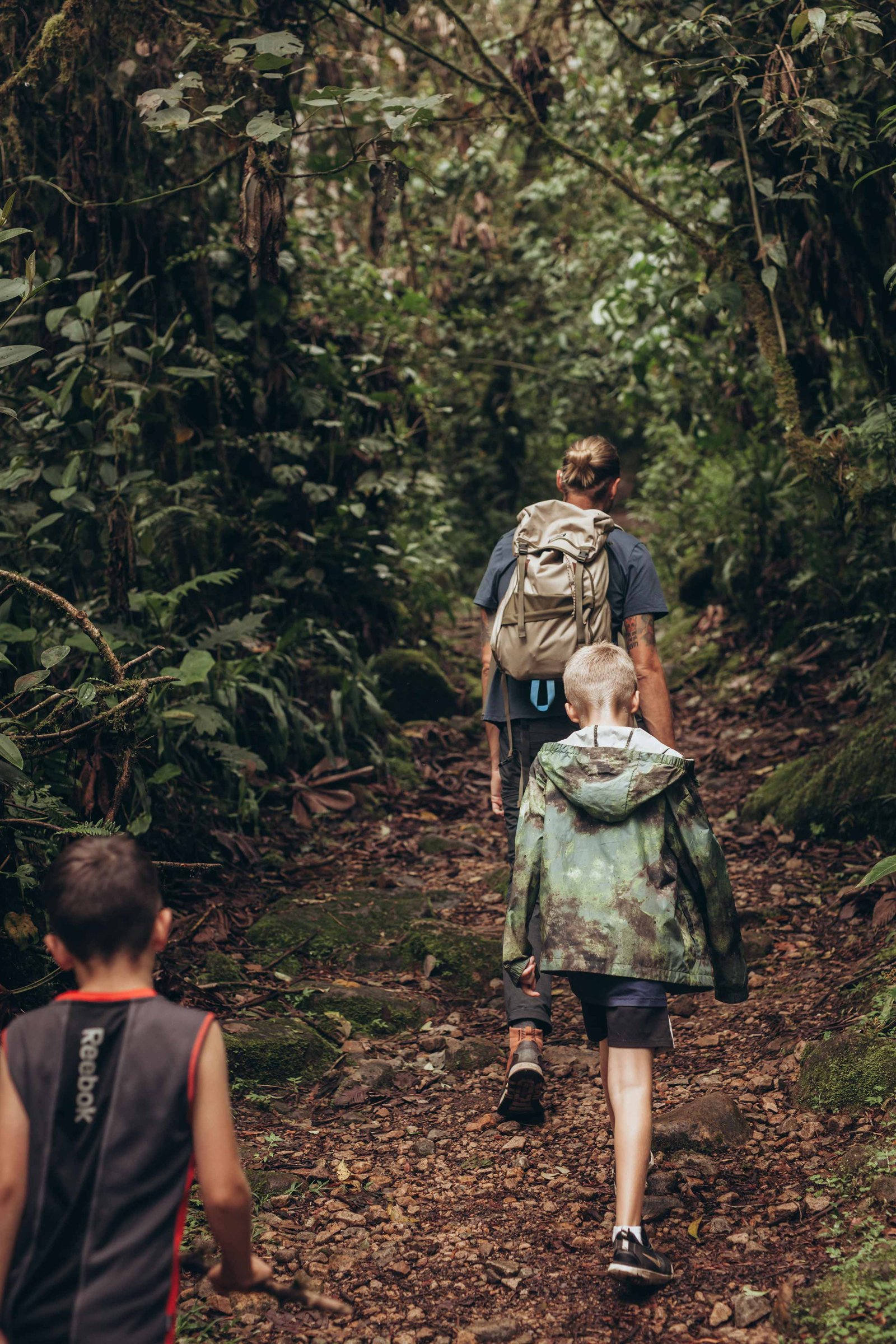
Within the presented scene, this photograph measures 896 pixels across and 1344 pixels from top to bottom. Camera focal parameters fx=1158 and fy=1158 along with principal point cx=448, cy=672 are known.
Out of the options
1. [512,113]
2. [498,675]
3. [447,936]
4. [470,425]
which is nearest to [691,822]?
[498,675]

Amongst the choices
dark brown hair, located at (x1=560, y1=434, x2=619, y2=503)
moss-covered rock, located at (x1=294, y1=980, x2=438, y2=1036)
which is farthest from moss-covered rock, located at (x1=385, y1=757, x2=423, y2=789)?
dark brown hair, located at (x1=560, y1=434, x2=619, y2=503)

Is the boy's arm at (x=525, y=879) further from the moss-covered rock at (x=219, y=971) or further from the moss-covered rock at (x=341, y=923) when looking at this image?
the moss-covered rock at (x=341, y=923)

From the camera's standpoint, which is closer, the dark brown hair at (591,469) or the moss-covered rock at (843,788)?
the dark brown hair at (591,469)

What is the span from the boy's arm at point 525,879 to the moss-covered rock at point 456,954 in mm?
1695

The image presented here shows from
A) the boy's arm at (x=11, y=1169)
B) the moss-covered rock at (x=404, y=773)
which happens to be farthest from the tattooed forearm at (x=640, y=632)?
the moss-covered rock at (x=404, y=773)

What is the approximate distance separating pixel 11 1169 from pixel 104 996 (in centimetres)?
27

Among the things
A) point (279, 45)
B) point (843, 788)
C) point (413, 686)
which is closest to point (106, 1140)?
point (279, 45)

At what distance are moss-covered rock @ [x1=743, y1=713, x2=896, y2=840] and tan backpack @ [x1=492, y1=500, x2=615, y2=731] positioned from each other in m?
2.19

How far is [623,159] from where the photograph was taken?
30.0 feet

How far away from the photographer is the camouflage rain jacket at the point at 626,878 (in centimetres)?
283

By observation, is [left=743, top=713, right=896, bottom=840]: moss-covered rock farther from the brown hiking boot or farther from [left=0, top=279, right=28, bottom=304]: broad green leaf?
[left=0, top=279, right=28, bottom=304]: broad green leaf

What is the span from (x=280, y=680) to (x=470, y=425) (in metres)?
8.31

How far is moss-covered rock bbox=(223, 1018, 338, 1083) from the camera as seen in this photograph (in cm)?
382

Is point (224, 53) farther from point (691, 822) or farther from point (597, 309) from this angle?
point (597, 309)
